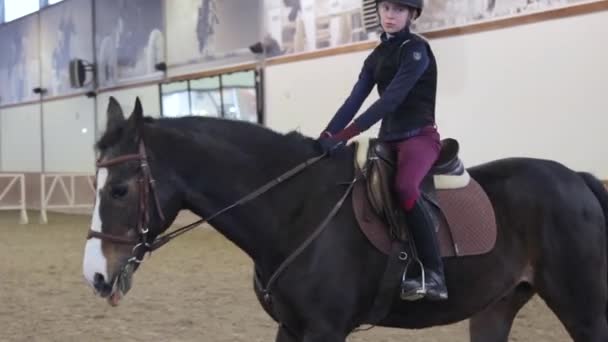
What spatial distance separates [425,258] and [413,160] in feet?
1.37

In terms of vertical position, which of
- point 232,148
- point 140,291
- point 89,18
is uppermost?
point 89,18

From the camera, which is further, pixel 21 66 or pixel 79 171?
pixel 21 66

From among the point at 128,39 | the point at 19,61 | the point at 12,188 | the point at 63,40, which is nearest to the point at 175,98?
the point at 128,39

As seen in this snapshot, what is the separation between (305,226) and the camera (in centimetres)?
284

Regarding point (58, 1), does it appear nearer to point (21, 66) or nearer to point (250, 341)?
point (21, 66)

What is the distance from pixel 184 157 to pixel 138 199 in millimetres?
258

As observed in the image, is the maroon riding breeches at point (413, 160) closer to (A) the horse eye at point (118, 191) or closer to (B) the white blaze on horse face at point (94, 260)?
(A) the horse eye at point (118, 191)

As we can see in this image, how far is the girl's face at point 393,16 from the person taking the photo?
302 centimetres

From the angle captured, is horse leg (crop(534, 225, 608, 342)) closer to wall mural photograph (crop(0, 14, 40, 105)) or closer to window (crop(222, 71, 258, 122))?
window (crop(222, 71, 258, 122))

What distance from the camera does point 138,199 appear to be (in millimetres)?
2625

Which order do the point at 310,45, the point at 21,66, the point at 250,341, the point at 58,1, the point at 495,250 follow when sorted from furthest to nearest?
1. the point at 21,66
2. the point at 58,1
3. the point at 310,45
4. the point at 250,341
5. the point at 495,250

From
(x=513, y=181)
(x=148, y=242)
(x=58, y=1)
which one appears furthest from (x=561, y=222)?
(x=58, y=1)

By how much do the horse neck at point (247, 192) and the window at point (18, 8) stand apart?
20302mm

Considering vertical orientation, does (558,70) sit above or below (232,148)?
above
